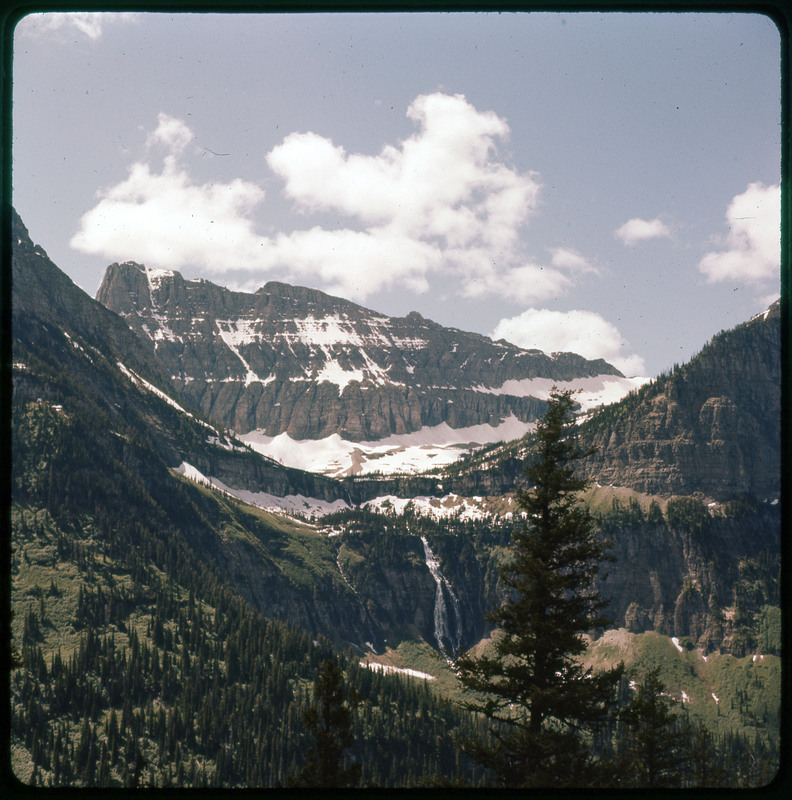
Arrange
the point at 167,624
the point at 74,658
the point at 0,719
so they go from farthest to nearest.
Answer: the point at 167,624
the point at 74,658
the point at 0,719

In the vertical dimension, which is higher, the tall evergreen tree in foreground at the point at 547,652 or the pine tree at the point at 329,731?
the tall evergreen tree in foreground at the point at 547,652

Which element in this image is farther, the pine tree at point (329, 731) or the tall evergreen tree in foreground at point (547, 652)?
the pine tree at point (329, 731)

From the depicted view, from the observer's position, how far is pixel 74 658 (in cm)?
13538

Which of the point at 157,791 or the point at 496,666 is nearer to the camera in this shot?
the point at 157,791

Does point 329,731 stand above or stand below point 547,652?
below

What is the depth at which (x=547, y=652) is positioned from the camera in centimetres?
1767

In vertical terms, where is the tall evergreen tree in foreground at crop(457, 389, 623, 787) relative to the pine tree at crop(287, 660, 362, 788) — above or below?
above

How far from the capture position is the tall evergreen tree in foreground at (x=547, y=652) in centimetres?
1677

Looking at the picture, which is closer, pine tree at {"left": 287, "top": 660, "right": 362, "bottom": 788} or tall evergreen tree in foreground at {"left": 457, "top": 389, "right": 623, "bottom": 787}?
tall evergreen tree in foreground at {"left": 457, "top": 389, "right": 623, "bottom": 787}

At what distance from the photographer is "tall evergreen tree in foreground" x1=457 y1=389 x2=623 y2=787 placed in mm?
16766

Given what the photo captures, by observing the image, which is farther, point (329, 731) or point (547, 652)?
point (329, 731)

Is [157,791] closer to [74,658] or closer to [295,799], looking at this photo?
[295,799]

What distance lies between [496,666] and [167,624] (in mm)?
156033

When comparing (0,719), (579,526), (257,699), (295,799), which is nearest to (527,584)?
(579,526)
